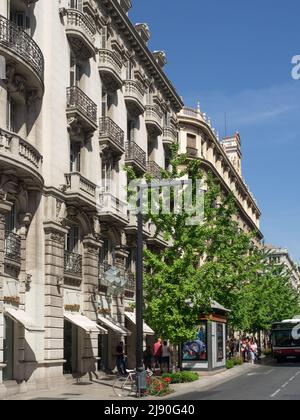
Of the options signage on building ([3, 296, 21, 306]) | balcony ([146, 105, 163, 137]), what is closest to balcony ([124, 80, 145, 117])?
balcony ([146, 105, 163, 137])

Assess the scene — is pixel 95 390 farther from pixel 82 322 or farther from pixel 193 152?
pixel 193 152

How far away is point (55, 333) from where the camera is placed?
27938 millimetres

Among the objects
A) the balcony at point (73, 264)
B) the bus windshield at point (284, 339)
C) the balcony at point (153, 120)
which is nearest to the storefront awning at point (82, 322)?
the balcony at point (73, 264)

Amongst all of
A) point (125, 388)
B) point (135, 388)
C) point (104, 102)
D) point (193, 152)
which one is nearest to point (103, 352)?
point (125, 388)

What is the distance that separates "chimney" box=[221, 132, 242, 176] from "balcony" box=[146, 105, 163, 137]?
47841 millimetres

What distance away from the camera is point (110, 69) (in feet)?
117

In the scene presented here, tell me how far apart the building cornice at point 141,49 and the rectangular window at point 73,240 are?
1267cm

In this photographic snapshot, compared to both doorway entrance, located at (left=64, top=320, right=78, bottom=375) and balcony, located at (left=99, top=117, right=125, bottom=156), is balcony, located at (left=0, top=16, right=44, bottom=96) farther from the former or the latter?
doorway entrance, located at (left=64, top=320, right=78, bottom=375)

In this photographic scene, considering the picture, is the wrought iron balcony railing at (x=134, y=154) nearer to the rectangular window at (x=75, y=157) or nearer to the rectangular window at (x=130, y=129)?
the rectangular window at (x=130, y=129)

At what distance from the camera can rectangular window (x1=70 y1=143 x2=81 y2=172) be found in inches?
1275

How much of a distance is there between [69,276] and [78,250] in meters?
2.20

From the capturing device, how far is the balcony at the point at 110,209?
110 feet

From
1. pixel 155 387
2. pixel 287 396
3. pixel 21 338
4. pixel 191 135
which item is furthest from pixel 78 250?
pixel 191 135

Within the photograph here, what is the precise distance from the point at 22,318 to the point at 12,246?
2.66m
